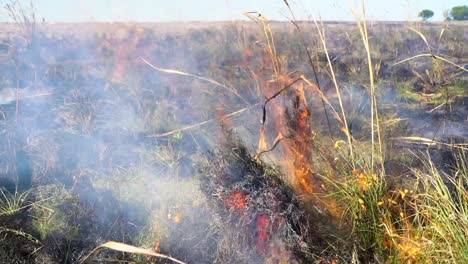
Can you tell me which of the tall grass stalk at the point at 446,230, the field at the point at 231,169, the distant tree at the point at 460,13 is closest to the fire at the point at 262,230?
the field at the point at 231,169

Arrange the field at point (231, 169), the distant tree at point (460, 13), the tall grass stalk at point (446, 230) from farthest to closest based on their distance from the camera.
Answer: the distant tree at point (460, 13), the field at point (231, 169), the tall grass stalk at point (446, 230)

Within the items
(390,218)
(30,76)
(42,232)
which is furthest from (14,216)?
(30,76)

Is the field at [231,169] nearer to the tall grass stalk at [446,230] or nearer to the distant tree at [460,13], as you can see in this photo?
the tall grass stalk at [446,230]

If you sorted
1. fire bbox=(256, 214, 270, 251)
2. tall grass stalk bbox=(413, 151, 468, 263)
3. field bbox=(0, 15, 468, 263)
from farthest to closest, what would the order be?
1. fire bbox=(256, 214, 270, 251)
2. field bbox=(0, 15, 468, 263)
3. tall grass stalk bbox=(413, 151, 468, 263)

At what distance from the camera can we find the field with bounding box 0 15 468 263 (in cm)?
251

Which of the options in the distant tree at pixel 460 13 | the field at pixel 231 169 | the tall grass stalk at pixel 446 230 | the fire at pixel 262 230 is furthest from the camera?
the distant tree at pixel 460 13

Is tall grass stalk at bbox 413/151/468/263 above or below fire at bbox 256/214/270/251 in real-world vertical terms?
above

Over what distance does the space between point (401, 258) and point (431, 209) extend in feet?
0.94

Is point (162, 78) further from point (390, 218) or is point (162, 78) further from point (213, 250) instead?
point (390, 218)

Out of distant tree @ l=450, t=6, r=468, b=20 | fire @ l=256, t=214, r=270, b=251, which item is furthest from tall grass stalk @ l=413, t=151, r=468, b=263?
distant tree @ l=450, t=6, r=468, b=20

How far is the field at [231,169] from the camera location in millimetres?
2506

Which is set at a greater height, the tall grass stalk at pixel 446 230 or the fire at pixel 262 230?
the tall grass stalk at pixel 446 230

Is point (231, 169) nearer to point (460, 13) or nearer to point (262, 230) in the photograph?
point (262, 230)

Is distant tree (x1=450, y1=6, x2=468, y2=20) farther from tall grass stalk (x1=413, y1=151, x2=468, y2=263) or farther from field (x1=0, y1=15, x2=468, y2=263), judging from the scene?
tall grass stalk (x1=413, y1=151, x2=468, y2=263)
